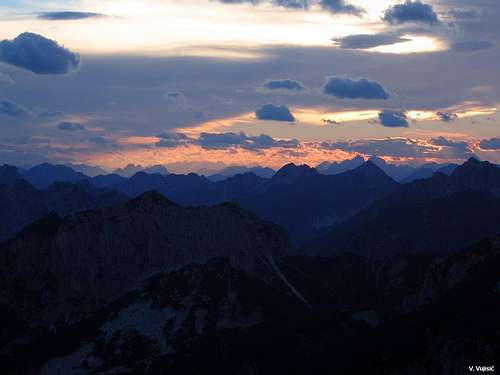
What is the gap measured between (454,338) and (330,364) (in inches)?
1833

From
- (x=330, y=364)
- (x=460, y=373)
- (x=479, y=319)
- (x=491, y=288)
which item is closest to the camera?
(x=460, y=373)

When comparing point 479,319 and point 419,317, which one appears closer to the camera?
point 479,319

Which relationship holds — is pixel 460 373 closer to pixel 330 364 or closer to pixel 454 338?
pixel 454 338

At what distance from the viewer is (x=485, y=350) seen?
148625mm

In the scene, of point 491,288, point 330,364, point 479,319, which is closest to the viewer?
point 479,319

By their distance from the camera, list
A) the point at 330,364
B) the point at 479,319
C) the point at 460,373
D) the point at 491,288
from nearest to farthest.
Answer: the point at 460,373, the point at 479,319, the point at 491,288, the point at 330,364

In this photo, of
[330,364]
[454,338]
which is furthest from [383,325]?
[454,338]

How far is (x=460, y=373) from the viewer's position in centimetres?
14850

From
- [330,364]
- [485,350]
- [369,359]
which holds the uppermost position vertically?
[485,350]

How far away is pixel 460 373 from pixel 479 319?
17284 mm

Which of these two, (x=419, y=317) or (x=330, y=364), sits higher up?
(x=419, y=317)

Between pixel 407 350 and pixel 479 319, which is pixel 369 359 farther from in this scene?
pixel 479 319

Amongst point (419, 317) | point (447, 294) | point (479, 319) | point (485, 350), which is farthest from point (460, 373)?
point (447, 294)

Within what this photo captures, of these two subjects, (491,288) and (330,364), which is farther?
(330,364)
